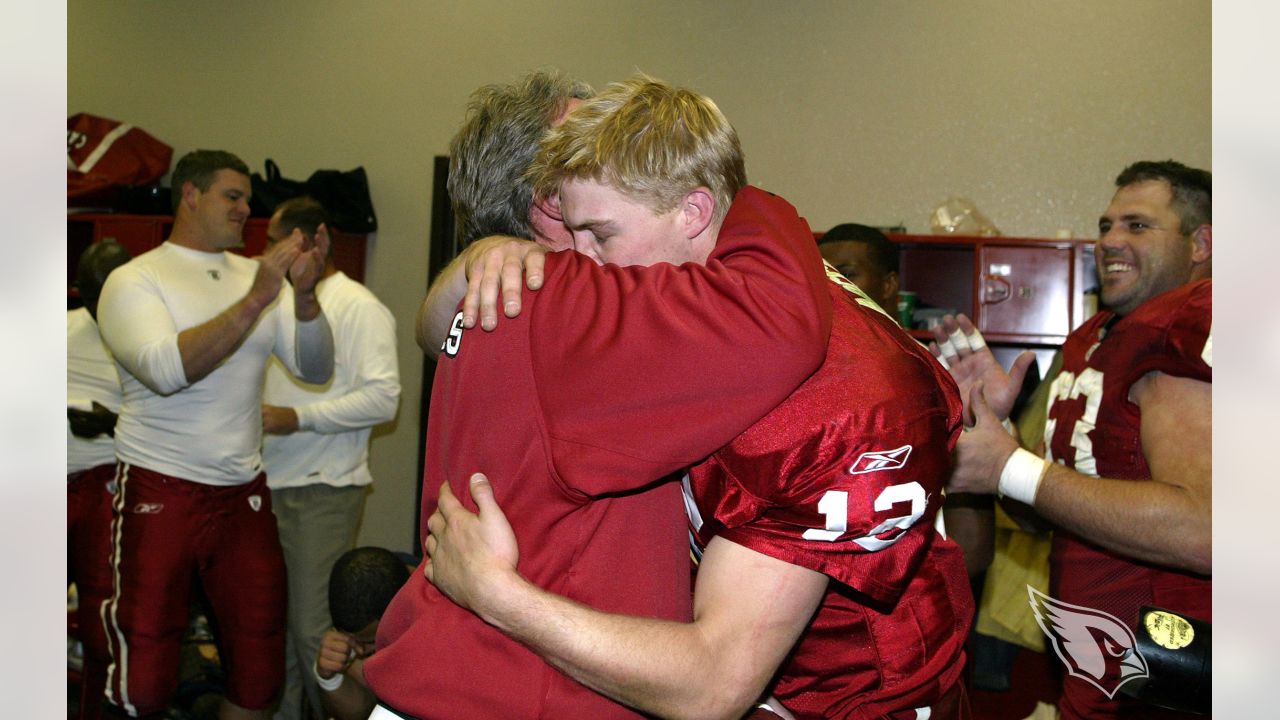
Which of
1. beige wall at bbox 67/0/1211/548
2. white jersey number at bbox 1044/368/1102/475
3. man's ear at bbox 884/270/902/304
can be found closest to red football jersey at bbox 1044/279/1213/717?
white jersey number at bbox 1044/368/1102/475

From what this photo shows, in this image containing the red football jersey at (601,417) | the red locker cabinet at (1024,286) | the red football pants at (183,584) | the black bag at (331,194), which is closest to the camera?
the red football jersey at (601,417)

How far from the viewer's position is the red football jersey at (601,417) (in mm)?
1172

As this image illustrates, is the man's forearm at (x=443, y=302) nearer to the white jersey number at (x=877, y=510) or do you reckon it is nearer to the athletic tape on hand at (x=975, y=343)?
the white jersey number at (x=877, y=510)

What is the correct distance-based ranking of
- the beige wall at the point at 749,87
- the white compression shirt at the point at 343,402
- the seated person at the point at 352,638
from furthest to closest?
the beige wall at the point at 749,87 < the white compression shirt at the point at 343,402 < the seated person at the point at 352,638

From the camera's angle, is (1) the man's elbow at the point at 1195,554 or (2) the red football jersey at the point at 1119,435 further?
(2) the red football jersey at the point at 1119,435

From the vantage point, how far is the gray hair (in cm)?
172

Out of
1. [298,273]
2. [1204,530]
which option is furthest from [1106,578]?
[298,273]

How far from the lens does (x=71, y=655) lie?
5.13m

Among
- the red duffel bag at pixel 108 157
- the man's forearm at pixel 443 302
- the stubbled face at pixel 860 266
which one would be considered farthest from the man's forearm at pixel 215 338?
the red duffel bag at pixel 108 157

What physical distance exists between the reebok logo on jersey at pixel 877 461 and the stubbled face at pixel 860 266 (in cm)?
326

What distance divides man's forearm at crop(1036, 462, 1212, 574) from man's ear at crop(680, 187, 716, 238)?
1.32 metres

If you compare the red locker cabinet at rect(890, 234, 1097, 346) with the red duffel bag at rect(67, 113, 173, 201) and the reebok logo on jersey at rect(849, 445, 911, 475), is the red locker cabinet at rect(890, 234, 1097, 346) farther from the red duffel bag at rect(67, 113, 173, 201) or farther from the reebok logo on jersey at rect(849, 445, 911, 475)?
the red duffel bag at rect(67, 113, 173, 201)
